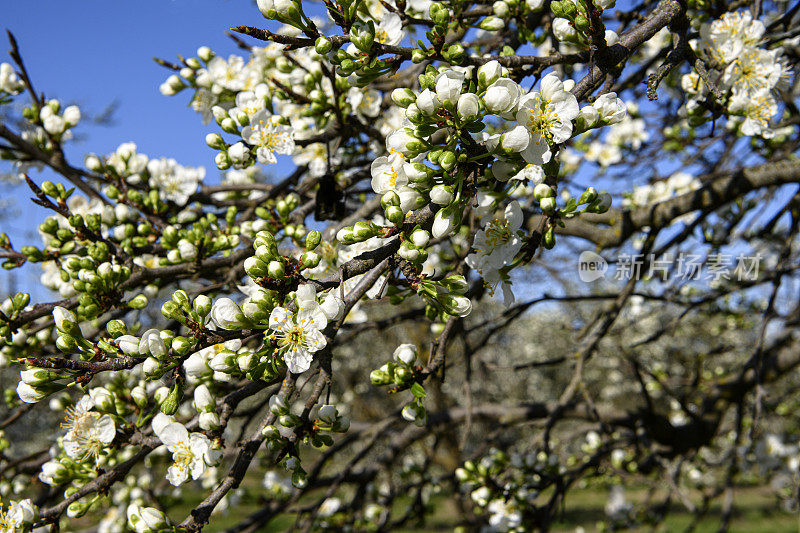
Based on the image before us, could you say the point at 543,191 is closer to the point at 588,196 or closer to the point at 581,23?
the point at 588,196

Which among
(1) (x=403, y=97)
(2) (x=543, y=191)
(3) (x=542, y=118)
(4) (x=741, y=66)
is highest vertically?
(4) (x=741, y=66)

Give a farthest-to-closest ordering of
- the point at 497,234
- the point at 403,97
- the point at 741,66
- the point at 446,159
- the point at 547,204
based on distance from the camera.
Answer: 1. the point at 741,66
2. the point at 497,234
3. the point at 547,204
4. the point at 403,97
5. the point at 446,159

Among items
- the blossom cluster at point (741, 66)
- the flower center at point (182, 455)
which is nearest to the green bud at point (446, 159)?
the flower center at point (182, 455)

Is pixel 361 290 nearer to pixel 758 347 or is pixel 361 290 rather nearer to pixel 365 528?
pixel 758 347

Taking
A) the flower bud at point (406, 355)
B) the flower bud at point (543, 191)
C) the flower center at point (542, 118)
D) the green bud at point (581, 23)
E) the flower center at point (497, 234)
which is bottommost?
the flower bud at point (406, 355)

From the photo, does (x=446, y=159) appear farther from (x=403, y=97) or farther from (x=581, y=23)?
(x=581, y=23)

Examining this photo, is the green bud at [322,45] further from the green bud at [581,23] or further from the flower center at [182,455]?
the flower center at [182,455]

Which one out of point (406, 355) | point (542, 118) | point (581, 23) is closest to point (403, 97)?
point (542, 118)

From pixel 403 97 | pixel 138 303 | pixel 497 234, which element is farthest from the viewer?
pixel 138 303

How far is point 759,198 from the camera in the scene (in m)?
3.27

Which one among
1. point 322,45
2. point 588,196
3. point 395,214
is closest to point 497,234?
point 588,196

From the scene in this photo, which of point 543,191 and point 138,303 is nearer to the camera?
point 543,191

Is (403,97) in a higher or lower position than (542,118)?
higher

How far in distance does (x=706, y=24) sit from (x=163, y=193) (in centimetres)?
242
